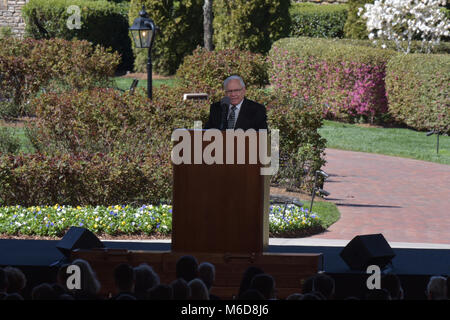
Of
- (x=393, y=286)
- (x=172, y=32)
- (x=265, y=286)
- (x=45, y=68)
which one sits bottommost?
(x=393, y=286)

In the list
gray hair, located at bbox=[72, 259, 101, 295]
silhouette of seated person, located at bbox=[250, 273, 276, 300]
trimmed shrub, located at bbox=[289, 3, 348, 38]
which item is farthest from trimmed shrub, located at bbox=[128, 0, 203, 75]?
silhouette of seated person, located at bbox=[250, 273, 276, 300]

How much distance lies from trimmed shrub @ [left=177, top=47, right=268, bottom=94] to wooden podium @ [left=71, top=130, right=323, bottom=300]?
14696 mm

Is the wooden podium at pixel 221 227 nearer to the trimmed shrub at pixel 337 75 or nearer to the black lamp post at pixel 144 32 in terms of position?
the black lamp post at pixel 144 32

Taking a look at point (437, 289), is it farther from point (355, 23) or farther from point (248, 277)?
point (355, 23)

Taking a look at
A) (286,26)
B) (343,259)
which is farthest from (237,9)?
(343,259)

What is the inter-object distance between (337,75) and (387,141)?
4.09m

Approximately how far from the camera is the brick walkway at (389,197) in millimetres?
10695

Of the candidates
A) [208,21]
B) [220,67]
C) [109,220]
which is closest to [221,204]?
[109,220]

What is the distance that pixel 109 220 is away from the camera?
9.95 meters

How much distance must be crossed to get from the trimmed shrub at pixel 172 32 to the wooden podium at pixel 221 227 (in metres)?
25.8

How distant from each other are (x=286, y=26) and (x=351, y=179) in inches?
600

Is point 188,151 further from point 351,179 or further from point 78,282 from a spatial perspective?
point 351,179

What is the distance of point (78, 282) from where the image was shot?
4.76 m

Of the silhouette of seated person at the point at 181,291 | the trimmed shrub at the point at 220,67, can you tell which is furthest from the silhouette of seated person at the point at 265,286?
the trimmed shrub at the point at 220,67
